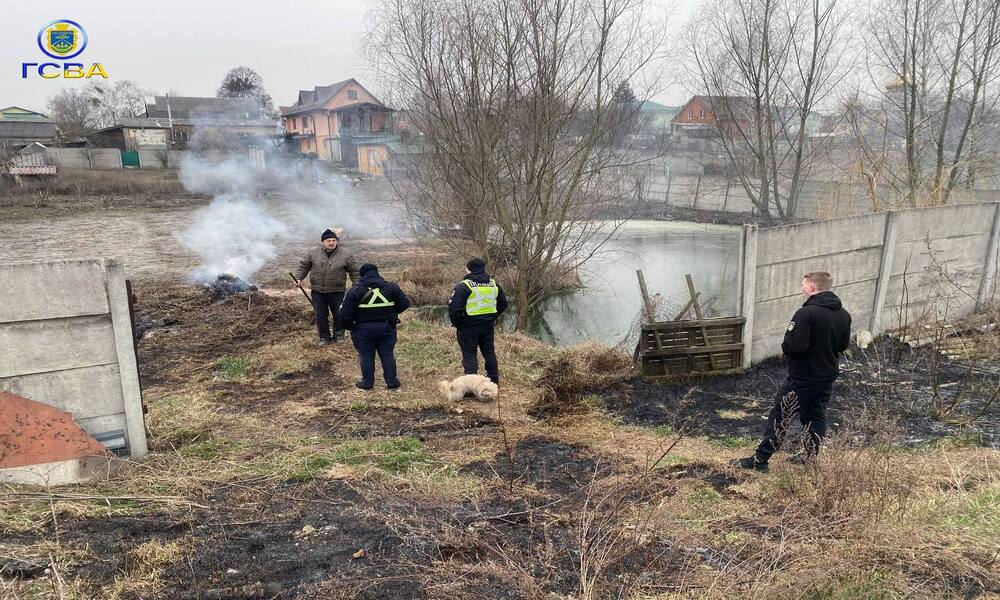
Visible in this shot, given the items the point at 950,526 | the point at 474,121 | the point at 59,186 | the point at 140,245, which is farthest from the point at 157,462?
the point at 59,186

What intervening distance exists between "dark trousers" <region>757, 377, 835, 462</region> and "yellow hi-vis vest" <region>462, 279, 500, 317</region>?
3307 mm

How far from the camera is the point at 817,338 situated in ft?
15.7

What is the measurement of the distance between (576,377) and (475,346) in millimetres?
1322

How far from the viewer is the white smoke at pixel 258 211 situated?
62.6ft

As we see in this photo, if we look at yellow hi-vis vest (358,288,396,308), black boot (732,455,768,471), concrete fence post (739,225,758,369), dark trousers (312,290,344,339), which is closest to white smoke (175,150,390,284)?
dark trousers (312,290,344,339)

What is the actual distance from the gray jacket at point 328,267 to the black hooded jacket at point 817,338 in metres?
5.80

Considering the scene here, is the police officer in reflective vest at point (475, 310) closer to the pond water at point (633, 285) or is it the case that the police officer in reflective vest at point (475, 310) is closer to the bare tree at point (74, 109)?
the pond water at point (633, 285)

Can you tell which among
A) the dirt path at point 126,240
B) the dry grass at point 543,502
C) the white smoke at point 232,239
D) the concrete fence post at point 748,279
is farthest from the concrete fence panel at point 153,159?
the concrete fence post at point 748,279

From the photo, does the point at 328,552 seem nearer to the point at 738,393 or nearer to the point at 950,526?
the point at 950,526

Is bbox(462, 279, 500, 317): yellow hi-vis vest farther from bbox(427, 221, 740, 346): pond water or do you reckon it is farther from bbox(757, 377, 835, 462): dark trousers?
bbox(427, 221, 740, 346): pond water

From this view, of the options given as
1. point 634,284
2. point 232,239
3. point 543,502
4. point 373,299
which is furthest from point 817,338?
point 232,239

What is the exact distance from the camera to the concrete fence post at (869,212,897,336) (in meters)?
8.48

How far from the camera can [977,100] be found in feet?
53.1

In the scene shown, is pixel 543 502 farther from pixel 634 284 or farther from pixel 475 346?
pixel 634 284
